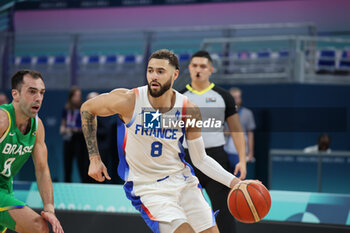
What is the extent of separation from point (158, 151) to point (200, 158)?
360 mm

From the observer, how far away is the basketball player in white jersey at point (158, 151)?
12.7 feet

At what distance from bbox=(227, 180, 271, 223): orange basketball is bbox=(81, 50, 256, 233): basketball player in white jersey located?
104mm

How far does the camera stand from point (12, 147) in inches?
157

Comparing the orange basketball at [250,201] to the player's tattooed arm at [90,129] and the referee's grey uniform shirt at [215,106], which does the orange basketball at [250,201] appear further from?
the referee's grey uniform shirt at [215,106]

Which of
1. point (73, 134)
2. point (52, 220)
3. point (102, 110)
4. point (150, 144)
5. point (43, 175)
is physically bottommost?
point (73, 134)

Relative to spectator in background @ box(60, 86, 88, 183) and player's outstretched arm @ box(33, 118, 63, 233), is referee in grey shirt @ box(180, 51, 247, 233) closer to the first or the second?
player's outstretched arm @ box(33, 118, 63, 233)

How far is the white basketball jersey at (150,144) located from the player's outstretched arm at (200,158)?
0.24ft

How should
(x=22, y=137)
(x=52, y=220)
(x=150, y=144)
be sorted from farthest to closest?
1. (x=22, y=137)
2. (x=150, y=144)
3. (x=52, y=220)

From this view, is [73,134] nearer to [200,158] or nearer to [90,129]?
[90,129]

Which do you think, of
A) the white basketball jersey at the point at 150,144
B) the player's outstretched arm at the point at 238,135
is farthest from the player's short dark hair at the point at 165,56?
→ the player's outstretched arm at the point at 238,135

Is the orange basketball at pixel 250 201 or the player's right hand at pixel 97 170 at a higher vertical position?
the player's right hand at pixel 97 170

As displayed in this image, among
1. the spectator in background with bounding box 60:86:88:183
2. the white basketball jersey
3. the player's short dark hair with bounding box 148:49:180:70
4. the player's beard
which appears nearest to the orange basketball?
the white basketball jersey

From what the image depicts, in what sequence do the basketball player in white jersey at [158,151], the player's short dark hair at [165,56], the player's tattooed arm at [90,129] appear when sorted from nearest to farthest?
1. the basketball player in white jersey at [158,151]
2. the player's short dark hair at [165,56]
3. the player's tattooed arm at [90,129]

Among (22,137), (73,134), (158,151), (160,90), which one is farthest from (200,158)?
(73,134)
